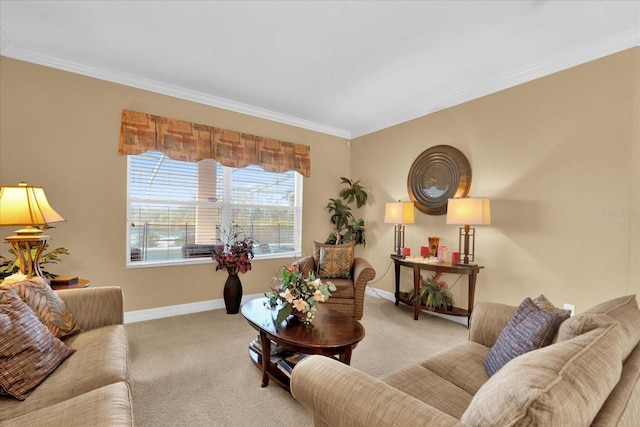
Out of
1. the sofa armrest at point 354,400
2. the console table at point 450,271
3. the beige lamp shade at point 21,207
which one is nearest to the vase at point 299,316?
the sofa armrest at point 354,400

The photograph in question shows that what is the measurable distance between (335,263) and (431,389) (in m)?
2.34

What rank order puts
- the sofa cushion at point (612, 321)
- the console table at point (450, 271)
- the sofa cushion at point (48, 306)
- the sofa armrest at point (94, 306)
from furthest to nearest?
the console table at point (450, 271) < the sofa armrest at point (94, 306) < the sofa cushion at point (48, 306) < the sofa cushion at point (612, 321)

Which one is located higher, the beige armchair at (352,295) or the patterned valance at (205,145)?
the patterned valance at (205,145)

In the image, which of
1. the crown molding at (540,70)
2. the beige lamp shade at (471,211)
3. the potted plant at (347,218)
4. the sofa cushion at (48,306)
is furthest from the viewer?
the potted plant at (347,218)

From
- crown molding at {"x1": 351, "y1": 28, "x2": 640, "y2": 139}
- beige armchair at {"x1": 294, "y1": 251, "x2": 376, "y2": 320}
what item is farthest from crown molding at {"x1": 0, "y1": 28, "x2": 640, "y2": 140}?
beige armchair at {"x1": 294, "y1": 251, "x2": 376, "y2": 320}

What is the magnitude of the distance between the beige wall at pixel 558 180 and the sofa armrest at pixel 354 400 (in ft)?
9.02

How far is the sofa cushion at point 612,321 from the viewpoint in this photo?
1035mm

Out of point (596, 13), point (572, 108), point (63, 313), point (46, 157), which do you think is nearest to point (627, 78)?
point (572, 108)

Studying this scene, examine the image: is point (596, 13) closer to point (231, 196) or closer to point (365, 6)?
point (365, 6)

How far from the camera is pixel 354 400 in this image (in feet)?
2.95

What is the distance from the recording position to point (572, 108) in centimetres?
273

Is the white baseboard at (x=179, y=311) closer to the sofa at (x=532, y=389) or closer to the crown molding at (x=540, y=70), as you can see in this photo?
the sofa at (x=532, y=389)

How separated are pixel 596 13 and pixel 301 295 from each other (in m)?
3.05

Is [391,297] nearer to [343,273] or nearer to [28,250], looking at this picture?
[343,273]
